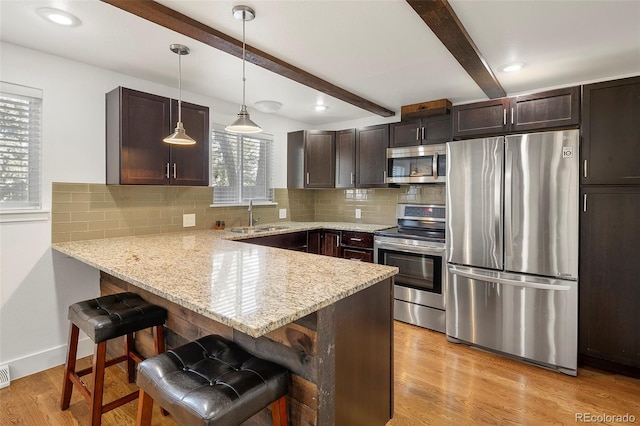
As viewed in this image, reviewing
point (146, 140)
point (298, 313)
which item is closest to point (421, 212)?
point (146, 140)

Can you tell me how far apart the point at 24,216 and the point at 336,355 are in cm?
246

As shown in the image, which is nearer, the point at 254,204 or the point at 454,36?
the point at 454,36

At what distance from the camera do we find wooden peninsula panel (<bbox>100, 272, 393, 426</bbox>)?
4.31 feet

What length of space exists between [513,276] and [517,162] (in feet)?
2.98

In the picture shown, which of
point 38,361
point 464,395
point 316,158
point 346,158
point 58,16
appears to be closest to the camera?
point 58,16

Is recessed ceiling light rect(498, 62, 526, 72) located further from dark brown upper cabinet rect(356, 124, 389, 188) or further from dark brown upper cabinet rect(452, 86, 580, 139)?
dark brown upper cabinet rect(356, 124, 389, 188)

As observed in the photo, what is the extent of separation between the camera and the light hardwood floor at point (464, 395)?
198 cm

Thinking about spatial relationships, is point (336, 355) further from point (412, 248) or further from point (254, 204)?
point (254, 204)

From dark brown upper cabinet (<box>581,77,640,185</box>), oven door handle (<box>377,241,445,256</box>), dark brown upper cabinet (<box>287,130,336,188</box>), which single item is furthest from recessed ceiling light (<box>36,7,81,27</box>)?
dark brown upper cabinet (<box>581,77,640,185</box>)

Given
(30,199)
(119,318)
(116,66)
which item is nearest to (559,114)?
(119,318)

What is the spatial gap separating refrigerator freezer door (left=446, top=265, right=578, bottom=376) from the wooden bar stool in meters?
2.41

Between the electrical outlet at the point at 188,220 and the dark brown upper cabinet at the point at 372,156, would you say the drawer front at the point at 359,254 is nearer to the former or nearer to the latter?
the dark brown upper cabinet at the point at 372,156
